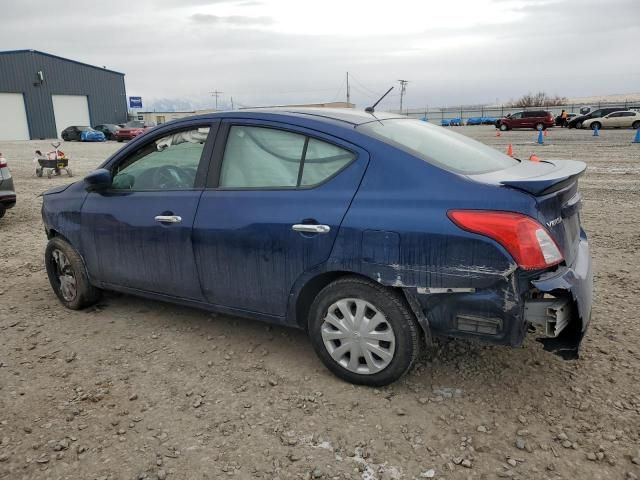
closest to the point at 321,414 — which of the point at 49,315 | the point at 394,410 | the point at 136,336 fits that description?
the point at 394,410

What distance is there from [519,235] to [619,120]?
118 ft

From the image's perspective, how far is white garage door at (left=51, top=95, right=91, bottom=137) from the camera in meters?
45.7

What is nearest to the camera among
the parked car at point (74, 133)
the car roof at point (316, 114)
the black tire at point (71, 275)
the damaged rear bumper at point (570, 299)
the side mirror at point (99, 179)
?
the damaged rear bumper at point (570, 299)

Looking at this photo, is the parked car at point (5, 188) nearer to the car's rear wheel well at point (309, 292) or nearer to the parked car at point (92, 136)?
the car's rear wheel well at point (309, 292)

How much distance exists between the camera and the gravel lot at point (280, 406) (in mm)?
2428

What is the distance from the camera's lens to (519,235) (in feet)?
8.09

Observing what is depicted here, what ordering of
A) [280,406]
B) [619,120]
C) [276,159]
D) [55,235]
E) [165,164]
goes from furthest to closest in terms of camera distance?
[619,120] → [55,235] → [165,164] → [276,159] → [280,406]

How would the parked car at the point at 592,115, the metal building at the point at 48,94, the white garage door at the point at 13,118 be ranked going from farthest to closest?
the metal building at the point at 48,94
the white garage door at the point at 13,118
the parked car at the point at 592,115

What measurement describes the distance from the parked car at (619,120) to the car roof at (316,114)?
1337 inches

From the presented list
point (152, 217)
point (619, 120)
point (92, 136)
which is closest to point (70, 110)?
point (92, 136)

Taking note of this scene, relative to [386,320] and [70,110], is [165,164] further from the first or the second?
[70,110]

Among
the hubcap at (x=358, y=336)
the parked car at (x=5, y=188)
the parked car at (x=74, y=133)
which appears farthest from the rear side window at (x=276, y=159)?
the parked car at (x=74, y=133)

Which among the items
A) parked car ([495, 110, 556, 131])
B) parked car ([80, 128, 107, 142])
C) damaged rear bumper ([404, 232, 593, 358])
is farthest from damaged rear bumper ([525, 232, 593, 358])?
parked car ([80, 128, 107, 142])

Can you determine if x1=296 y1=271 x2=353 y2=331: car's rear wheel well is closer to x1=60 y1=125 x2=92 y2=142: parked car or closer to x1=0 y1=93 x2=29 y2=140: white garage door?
x1=60 y1=125 x2=92 y2=142: parked car
